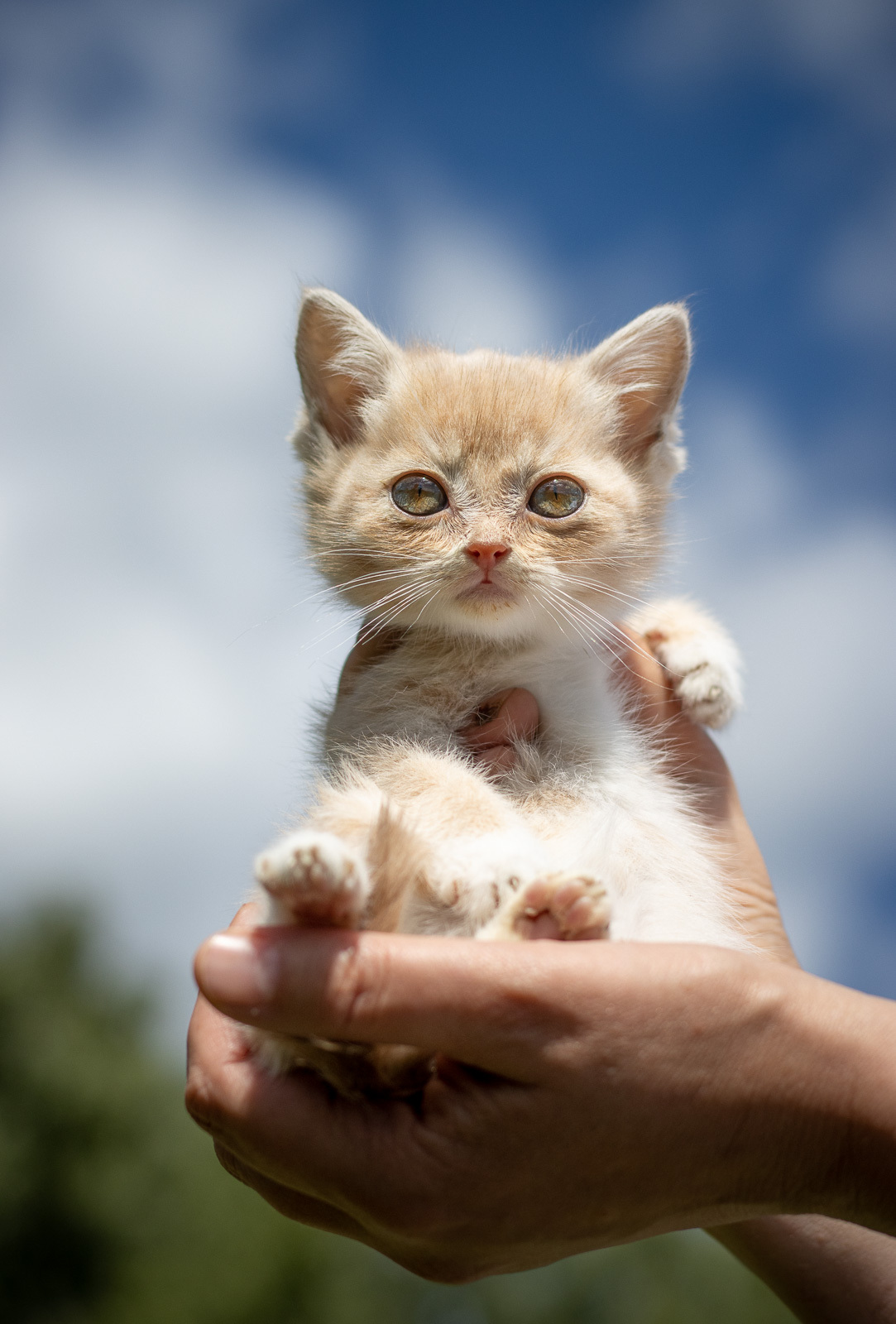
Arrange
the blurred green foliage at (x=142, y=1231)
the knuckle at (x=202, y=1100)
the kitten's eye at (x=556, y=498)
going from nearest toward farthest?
the knuckle at (x=202, y=1100), the kitten's eye at (x=556, y=498), the blurred green foliage at (x=142, y=1231)

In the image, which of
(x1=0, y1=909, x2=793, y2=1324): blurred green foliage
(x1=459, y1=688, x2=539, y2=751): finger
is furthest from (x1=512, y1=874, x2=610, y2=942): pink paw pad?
(x1=0, y1=909, x2=793, y2=1324): blurred green foliage

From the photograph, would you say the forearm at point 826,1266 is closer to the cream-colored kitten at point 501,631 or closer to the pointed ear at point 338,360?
the cream-colored kitten at point 501,631

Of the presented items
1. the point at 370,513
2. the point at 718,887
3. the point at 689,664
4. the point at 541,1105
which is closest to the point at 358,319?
the point at 370,513

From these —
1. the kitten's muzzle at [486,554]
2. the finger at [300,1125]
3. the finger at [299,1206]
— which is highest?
the kitten's muzzle at [486,554]

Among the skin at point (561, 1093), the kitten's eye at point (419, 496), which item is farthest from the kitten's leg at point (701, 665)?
the skin at point (561, 1093)

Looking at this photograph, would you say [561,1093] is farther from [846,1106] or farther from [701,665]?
[701,665]

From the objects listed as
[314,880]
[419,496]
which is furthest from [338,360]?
[314,880]

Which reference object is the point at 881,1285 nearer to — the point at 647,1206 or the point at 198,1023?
the point at 647,1206
